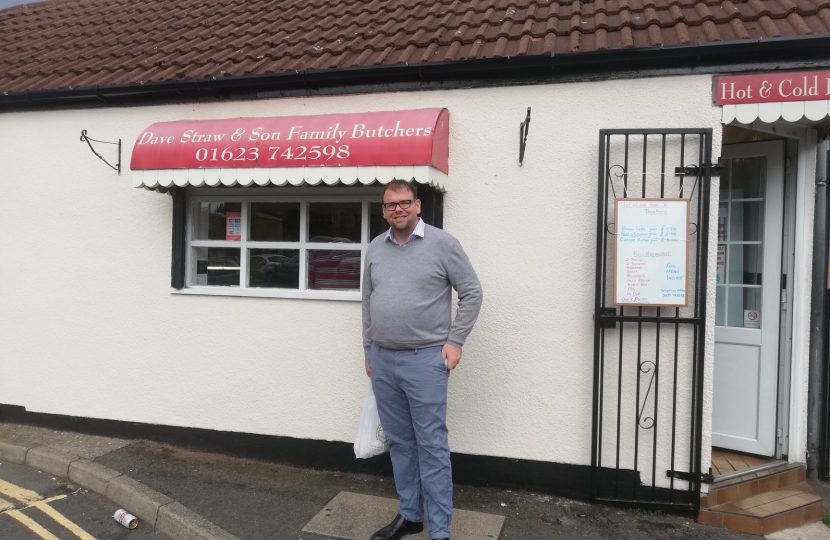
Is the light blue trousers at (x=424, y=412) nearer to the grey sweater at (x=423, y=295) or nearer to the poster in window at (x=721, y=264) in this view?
the grey sweater at (x=423, y=295)

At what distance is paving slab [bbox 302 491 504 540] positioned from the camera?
364cm

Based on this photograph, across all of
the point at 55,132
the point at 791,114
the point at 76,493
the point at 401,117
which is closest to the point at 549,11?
the point at 401,117

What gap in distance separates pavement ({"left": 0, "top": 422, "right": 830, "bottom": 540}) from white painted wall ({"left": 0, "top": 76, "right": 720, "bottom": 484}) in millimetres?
313

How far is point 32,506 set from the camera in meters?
4.16

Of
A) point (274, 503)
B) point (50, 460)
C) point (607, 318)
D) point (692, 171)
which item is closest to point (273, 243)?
point (274, 503)

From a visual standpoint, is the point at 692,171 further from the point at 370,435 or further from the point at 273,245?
the point at 273,245

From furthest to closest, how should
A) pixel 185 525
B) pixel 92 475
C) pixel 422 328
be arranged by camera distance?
pixel 92 475 → pixel 185 525 → pixel 422 328

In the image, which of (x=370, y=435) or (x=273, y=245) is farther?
(x=273, y=245)

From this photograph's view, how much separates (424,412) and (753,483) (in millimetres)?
2419

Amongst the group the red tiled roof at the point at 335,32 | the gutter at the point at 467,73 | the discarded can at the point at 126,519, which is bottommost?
the discarded can at the point at 126,519

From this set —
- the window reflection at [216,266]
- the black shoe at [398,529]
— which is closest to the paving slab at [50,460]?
the window reflection at [216,266]

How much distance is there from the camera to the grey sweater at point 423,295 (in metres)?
3.37

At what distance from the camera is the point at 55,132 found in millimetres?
5344

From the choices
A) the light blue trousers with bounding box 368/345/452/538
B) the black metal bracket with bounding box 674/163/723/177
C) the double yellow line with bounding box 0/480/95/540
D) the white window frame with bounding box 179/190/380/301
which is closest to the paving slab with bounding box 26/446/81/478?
the double yellow line with bounding box 0/480/95/540
